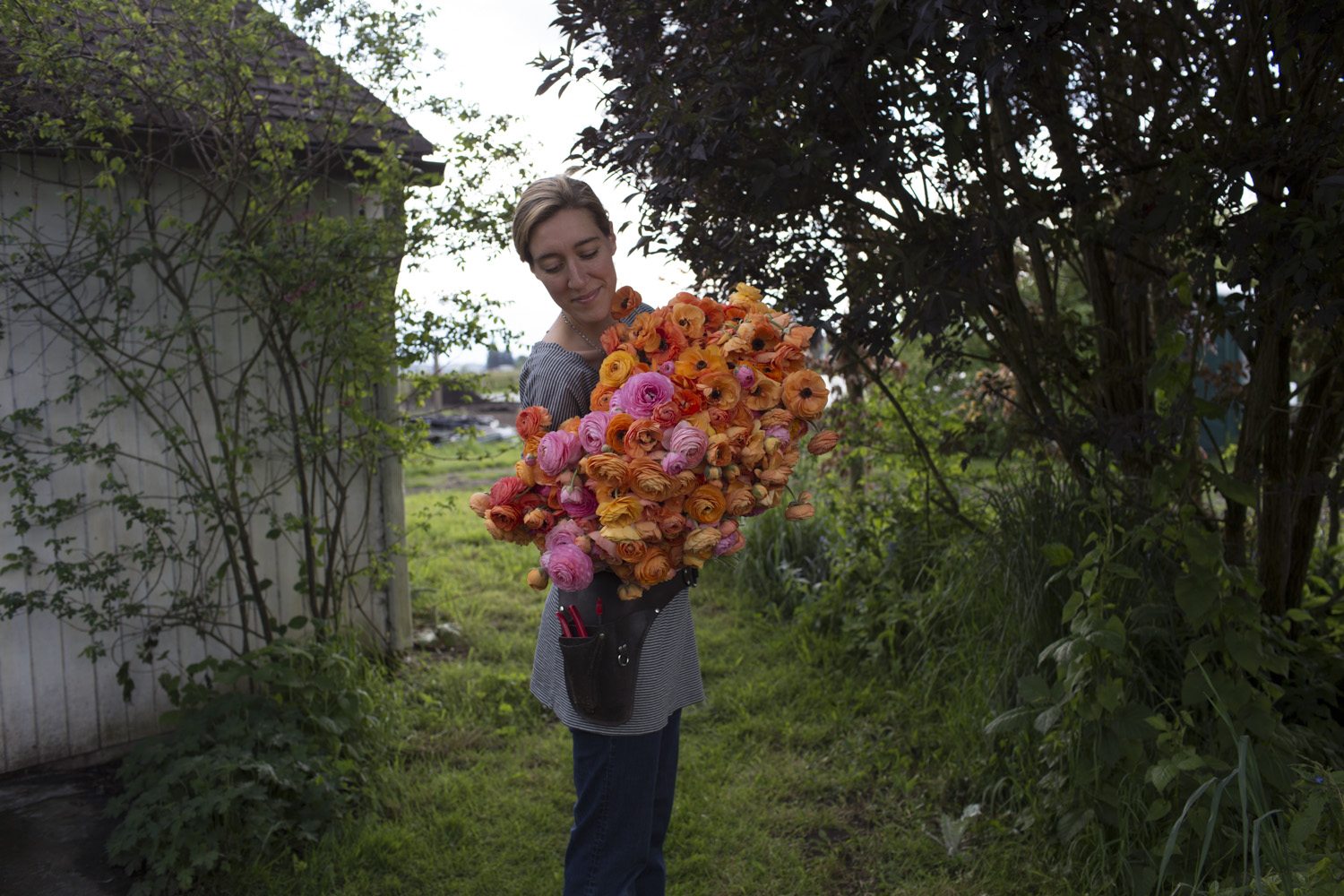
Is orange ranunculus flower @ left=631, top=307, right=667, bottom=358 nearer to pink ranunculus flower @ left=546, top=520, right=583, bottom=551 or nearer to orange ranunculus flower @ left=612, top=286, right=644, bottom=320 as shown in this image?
orange ranunculus flower @ left=612, top=286, right=644, bottom=320

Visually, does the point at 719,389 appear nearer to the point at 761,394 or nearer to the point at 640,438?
the point at 761,394

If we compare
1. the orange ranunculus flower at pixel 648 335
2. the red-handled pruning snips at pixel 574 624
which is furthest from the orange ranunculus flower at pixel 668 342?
the red-handled pruning snips at pixel 574 624

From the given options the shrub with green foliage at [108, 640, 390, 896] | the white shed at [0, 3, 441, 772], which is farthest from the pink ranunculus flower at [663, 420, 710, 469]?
the white shed at [0, 3, 441, 772]

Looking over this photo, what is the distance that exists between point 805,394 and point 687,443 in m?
0.33

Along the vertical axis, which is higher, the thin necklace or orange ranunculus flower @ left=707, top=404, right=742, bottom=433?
the thin necklace

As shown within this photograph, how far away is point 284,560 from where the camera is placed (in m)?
4.78

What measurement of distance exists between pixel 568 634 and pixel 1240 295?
6.98ft

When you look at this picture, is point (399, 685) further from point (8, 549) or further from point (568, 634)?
point (568, 634)

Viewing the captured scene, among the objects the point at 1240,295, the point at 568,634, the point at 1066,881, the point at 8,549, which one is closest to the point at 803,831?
the point at 1066,881

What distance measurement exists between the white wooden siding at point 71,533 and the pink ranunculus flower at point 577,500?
290 centimetres

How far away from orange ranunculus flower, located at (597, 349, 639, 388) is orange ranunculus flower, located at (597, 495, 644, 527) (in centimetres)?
27

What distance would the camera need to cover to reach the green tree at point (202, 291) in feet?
12.2

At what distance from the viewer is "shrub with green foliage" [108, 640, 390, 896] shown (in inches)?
129

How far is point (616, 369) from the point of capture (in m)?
2.03
